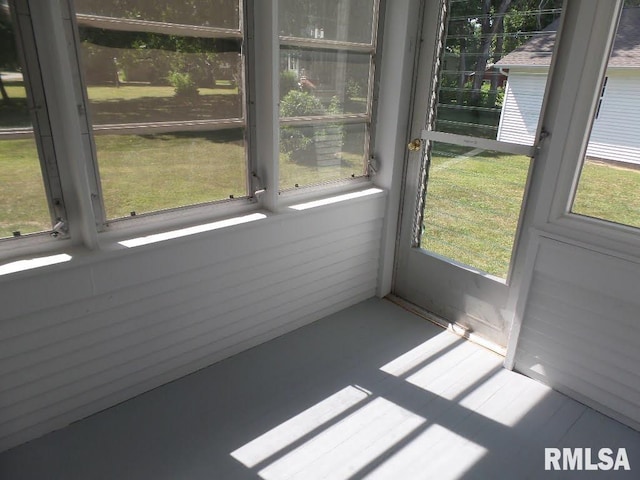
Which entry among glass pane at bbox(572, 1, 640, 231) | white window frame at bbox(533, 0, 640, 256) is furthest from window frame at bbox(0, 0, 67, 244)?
glass pane at bbox(572, 1, 640, 231)

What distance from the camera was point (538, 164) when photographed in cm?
215

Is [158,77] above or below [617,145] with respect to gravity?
above

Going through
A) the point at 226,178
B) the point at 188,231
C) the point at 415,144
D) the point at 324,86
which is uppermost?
the point at 324,86

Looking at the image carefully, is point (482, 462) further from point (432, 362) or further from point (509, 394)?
point (432, 362)

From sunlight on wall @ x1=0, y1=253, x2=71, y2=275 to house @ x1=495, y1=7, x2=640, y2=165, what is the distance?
→ 210 cm

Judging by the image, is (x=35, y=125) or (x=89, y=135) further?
(x=89, y=135)

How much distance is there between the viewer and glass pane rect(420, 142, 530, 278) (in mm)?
2311

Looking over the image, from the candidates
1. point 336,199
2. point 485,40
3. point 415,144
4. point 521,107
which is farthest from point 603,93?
point 336,199

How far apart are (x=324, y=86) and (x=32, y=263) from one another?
1601 mm

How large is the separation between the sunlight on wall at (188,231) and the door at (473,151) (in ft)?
3.60

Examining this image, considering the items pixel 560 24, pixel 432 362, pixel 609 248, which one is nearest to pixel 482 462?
pixel 432 362

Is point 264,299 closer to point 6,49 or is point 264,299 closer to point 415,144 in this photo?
point 415,144

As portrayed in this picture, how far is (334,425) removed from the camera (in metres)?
1.94

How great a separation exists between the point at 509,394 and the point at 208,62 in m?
2.10
